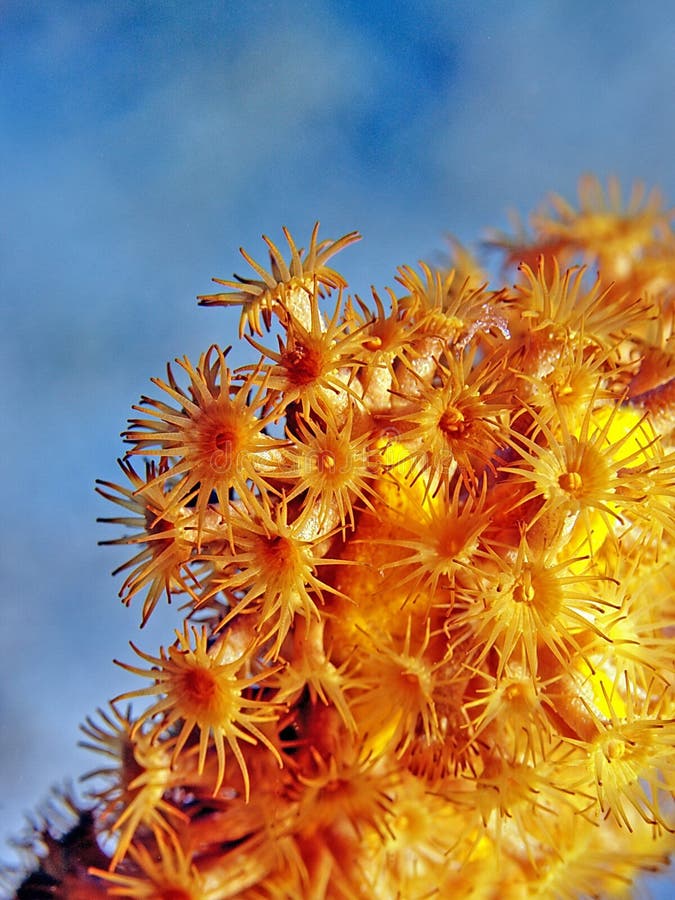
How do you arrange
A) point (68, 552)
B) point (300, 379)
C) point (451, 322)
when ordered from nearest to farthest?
point (300, 379) → point (451, 322) → point (68, 552)

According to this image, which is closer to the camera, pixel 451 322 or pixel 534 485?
pixel 534 485

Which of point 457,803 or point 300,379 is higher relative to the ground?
point 300,379

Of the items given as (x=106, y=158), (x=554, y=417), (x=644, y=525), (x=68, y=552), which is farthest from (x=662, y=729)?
(x=106, y=158)

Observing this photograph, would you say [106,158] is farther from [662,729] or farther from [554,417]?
[662,729]

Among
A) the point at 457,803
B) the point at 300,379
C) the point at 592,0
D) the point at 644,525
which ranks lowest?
the point at 457,803

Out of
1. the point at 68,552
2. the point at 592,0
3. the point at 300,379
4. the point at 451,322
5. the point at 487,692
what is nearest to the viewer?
the point at 300,379

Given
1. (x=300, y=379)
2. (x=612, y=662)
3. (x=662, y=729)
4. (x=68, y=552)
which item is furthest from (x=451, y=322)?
(x=68, y=552)

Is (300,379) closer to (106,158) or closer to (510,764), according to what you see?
(510,764)
